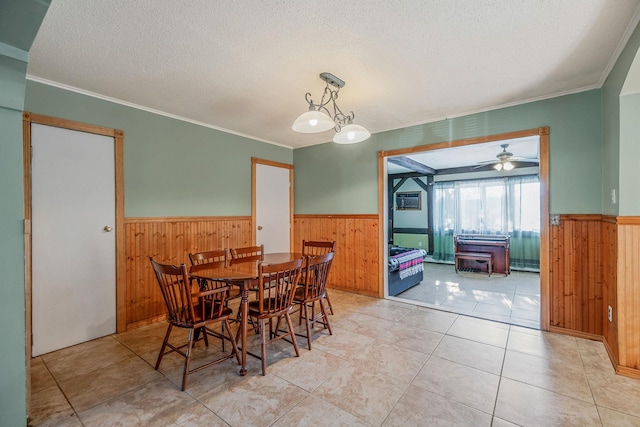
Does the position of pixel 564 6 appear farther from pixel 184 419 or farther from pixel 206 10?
pixel 184 419

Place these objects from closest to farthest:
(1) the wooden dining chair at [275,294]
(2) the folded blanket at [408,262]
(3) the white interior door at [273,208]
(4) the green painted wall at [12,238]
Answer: (4) the green painted wall at [12,238] → (1) the wooden dining chair at [275,294] → (2) the folded blanket at [408,262] → (3) the white interior door at [273,208]

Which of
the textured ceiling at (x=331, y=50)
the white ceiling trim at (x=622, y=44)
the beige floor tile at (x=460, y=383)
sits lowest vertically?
the beige floor tile at (x=460, y=383)

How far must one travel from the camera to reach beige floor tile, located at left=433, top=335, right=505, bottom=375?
229 centimetres

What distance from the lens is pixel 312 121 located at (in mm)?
2287

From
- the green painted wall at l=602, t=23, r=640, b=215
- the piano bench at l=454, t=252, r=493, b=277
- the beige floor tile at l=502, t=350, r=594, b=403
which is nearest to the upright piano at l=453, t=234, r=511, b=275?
the piano bench at l=454, t=252, r=493, b=277

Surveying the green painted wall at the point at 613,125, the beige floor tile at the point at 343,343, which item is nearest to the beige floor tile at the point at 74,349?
the beige floor tile at the point at 343,343

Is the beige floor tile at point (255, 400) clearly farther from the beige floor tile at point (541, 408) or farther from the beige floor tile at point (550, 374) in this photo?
the beige floor tile at point (550, 374)

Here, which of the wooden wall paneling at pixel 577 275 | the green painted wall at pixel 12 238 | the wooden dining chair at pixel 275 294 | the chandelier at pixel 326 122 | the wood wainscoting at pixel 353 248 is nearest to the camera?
the green painted wall at pixel 12 238

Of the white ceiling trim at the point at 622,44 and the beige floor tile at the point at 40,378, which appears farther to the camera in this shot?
the beige floor tile at the point at 40,378

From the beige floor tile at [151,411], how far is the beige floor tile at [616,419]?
2285mm

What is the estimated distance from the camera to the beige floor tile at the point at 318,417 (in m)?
1.67

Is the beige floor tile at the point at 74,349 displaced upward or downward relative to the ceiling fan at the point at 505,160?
downward

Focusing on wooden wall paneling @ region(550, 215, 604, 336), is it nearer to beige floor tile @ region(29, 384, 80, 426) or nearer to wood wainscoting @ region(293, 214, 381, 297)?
wood wainscoting @ region(293, 214, 381, 297)

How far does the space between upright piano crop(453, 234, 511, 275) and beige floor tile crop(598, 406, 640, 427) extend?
437 centimetres
